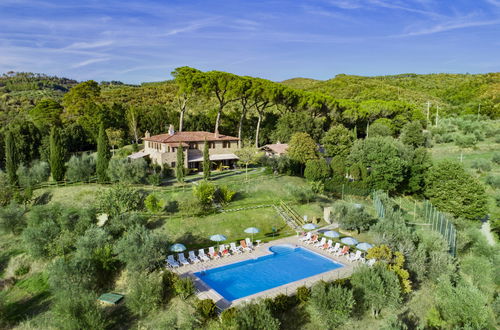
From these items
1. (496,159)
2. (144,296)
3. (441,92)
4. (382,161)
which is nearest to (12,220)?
(144,296)

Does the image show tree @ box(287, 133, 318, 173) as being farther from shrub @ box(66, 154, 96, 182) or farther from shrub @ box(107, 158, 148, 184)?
shrub @ box(66, 154, 96, 182)

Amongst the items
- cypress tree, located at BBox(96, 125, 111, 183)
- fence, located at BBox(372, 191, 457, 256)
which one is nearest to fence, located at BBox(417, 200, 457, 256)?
fence, located at BBox(372, 191, 457, 256)

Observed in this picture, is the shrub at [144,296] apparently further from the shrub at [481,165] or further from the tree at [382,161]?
the shrub at [481,165]

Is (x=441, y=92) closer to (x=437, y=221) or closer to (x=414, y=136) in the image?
(x=414, y=136)

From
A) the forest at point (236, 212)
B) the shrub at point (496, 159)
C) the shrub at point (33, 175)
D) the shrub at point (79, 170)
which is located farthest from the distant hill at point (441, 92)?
the shrub at point (33, 175)

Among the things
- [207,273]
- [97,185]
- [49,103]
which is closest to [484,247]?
[207,273]

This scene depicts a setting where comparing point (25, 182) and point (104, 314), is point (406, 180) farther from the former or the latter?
point (25, 182)
